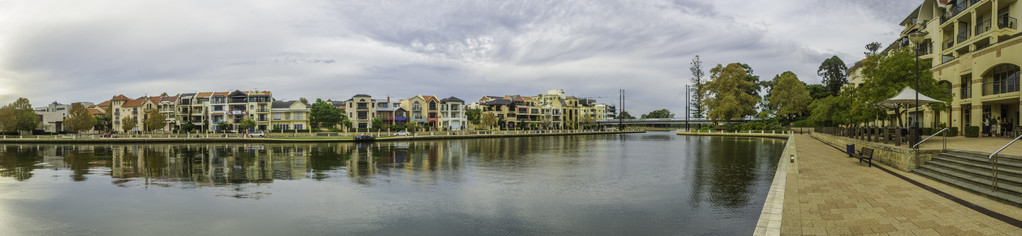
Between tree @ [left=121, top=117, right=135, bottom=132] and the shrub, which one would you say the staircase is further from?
tree @ [left=121, top=117, right=135, bottom=132]

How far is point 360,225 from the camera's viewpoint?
10859 mm

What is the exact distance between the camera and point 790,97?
72.1 metres

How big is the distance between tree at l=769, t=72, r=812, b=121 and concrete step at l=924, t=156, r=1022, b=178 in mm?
62935

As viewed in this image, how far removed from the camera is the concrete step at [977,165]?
427 inches

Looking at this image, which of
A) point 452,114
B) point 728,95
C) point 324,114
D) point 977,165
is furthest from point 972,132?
point 452,114

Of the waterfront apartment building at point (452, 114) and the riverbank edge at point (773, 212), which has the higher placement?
the waterfront apartment building at point (452, 114)

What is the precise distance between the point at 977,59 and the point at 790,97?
46.6m

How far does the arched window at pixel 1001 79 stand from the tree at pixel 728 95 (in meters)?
43.4

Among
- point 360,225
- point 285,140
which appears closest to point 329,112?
point 285,140

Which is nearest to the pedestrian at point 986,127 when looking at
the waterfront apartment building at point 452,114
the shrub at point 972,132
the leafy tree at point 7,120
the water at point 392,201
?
the shrub at point 972,132

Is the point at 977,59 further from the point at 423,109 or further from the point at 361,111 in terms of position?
the point at 361,111

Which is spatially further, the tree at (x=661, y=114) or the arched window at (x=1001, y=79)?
the tree at (x=661, y=114)

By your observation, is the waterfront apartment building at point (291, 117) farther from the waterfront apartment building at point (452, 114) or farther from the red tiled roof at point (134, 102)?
the red tiled roof at point (134, 102)

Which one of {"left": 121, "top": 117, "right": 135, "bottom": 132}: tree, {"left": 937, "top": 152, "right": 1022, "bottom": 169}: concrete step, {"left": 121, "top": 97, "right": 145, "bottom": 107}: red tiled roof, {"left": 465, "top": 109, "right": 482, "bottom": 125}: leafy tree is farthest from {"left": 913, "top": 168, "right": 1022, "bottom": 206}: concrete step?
{"left": 121, "top": 97, "right": 145, "bottom": 107}: red tiled roof
